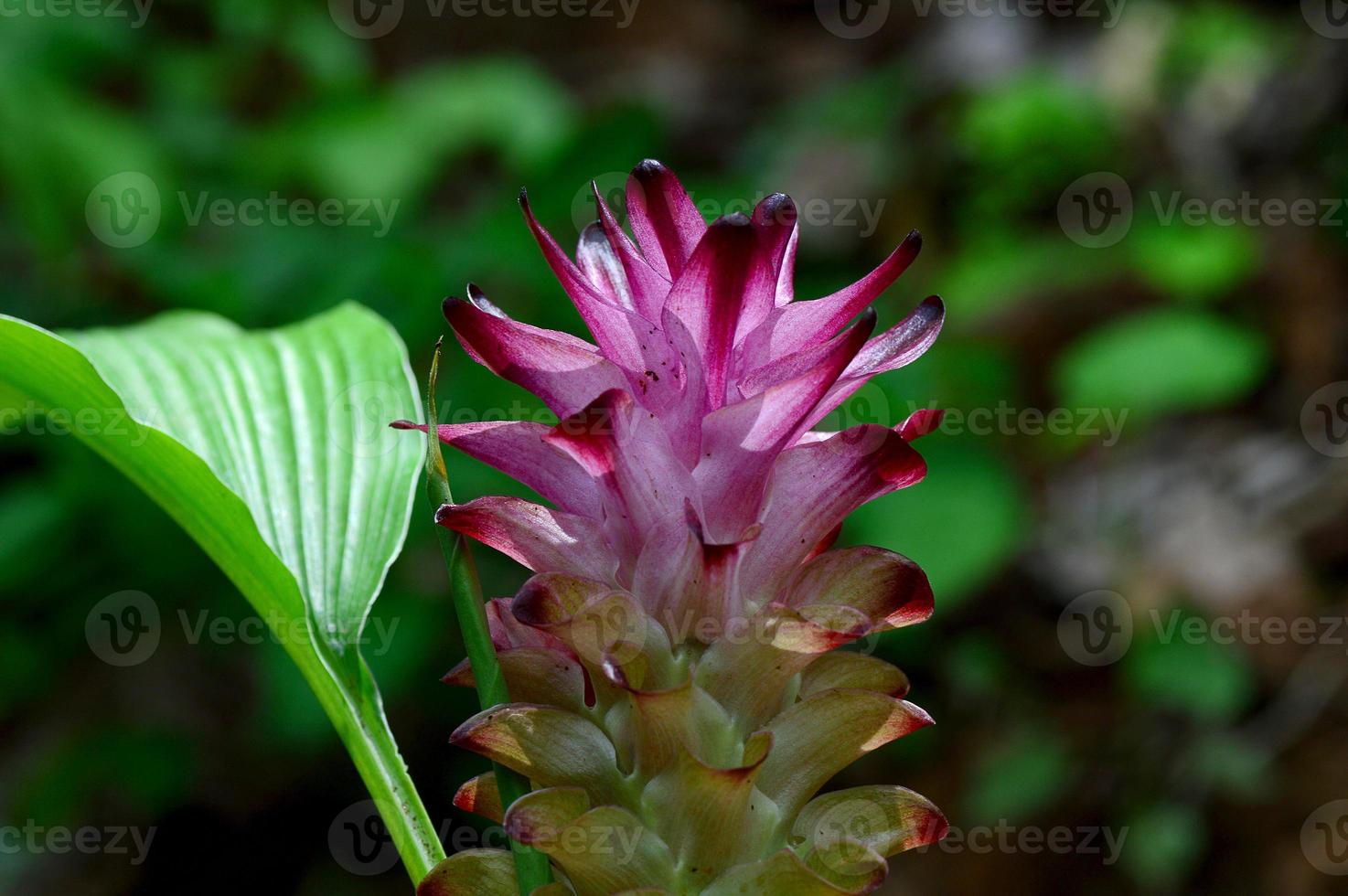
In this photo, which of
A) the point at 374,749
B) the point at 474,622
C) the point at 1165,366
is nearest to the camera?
the point at 474,622

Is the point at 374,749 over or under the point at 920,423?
under

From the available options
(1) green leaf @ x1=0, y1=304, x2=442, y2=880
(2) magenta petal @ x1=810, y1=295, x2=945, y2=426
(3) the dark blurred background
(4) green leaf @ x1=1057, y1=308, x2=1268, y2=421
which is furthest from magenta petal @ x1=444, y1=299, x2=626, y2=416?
(4) green leaf @ x1=1057, y1=308, x2=1268, y2=421

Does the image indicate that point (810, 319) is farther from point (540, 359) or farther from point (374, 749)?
point (374, 749)

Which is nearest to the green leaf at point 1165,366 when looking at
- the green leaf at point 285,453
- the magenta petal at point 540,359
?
the green leaf at point 285,453

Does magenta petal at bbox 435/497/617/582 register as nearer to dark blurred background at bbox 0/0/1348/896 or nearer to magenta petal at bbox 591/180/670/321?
magenta petal at bbox 591/180/670/321

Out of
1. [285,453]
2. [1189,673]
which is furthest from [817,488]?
[1189,673]

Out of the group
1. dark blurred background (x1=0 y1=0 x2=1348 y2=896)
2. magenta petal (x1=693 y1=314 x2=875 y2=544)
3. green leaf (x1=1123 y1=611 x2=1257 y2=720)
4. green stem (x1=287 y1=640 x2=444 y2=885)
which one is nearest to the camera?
magenta petal (x1=693 y1=314 x2=875 y2=544)

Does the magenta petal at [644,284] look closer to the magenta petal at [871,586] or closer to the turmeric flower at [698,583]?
the turmeric flower at [698,583]
